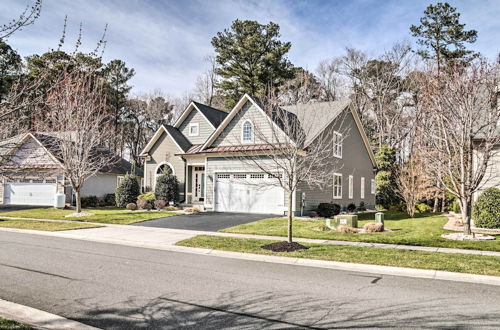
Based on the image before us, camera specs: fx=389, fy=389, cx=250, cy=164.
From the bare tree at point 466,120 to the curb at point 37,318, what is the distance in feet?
45.1

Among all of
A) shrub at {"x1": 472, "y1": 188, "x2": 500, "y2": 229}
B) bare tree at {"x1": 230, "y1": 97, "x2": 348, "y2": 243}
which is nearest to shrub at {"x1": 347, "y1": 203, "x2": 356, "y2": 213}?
bare tree at {"x1": 230, "y1": 97, "x2": 348, "y2": 243}

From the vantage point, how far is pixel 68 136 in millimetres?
24578

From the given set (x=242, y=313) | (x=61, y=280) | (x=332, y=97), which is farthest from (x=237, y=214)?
(x=332, y=97)

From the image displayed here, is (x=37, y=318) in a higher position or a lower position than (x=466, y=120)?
lower

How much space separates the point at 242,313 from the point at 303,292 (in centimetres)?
176

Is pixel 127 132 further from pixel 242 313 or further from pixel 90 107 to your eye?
pixel 242 313

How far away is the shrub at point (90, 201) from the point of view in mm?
31500

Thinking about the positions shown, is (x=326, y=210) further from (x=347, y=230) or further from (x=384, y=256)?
(x=384, y=256)

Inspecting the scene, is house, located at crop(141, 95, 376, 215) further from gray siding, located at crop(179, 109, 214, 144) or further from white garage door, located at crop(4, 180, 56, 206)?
white garage door, located at crop(4, 180, 56, 206)

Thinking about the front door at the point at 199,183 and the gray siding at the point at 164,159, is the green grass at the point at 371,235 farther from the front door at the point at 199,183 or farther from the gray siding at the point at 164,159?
the gray siding at the point at 164,159

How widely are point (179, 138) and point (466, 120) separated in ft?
67.3

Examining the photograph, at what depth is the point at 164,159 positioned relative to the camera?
29.9 metres

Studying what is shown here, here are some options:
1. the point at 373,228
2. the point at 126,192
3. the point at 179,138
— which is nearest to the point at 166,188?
the point at 126,192

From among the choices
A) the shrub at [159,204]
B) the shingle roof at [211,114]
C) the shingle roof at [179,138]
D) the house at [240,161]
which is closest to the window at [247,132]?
the house at [240,161]
